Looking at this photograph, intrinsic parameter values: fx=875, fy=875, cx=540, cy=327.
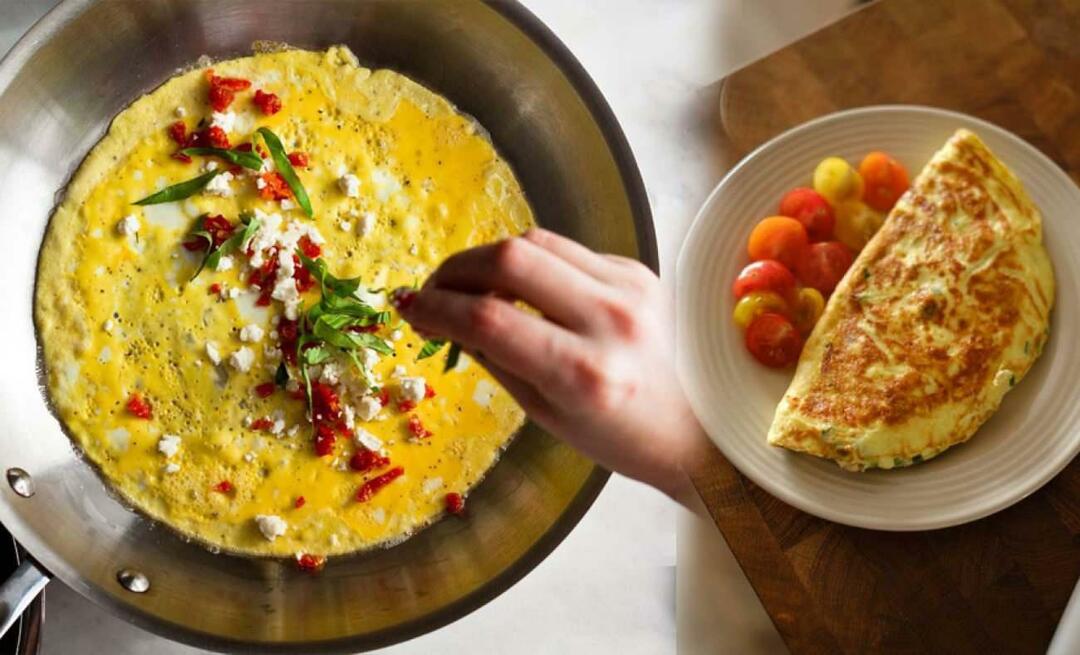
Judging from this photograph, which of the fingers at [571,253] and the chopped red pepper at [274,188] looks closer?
the fingers at [571,253]

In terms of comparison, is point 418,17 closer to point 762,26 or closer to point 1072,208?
point 762,26

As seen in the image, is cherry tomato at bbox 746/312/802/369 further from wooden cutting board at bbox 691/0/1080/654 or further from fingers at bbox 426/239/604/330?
fingers at bbox 426/239/604/330

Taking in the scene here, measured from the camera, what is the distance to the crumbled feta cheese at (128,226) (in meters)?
1.02

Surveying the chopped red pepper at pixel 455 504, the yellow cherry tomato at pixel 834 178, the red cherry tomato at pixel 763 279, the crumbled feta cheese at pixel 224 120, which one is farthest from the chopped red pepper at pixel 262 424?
the yellow cherry tomato at pixel 834 178

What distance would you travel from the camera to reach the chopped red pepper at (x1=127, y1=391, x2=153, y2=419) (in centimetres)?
101

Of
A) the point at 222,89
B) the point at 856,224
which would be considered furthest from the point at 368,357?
the point at 856,224

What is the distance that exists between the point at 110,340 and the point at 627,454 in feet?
2.13

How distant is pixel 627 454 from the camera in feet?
2.43

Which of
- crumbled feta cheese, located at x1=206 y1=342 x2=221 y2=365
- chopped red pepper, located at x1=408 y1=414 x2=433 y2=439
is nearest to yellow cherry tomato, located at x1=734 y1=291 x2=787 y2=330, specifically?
chopped red pepper, located at x1=408 y1=414 x2=433 y2=439

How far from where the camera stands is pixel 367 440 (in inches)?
40.1

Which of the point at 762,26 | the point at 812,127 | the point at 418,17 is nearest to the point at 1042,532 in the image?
the point at 812,127

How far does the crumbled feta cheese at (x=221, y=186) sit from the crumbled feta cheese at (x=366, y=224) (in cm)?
16

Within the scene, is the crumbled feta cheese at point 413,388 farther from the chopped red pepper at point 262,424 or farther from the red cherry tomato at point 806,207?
the red cherry tomato at point 806,207

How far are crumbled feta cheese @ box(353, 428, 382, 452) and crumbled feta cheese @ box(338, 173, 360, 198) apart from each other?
28 cm
